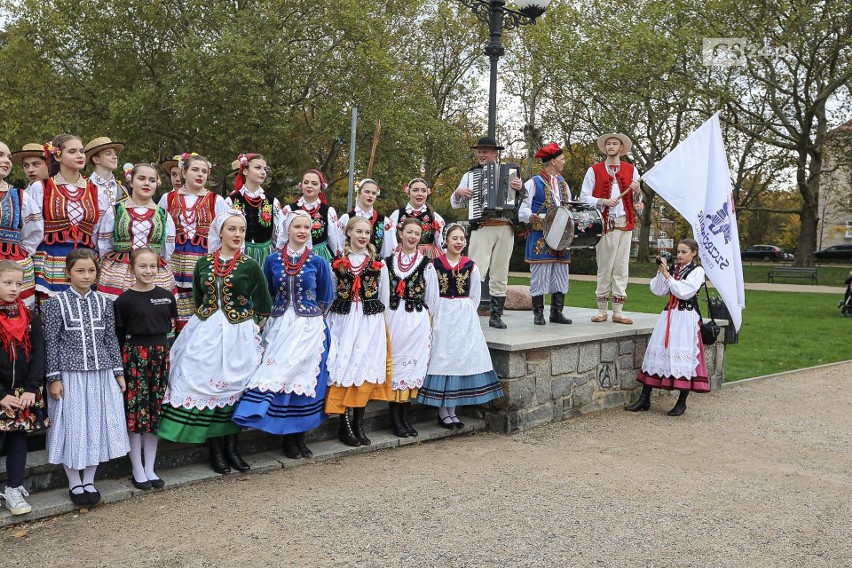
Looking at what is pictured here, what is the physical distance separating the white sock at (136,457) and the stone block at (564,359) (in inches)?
134

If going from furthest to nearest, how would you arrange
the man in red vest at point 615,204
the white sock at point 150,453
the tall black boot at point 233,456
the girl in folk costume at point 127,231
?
the man in red vest at point 615,204, the girl in folk costume at point 127,231, the tall black boot at point 233,456, the white sock at point 150,453

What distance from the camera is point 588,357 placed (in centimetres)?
671

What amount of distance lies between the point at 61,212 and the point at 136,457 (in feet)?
5.31

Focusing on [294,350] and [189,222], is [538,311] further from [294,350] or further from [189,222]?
[189,222]

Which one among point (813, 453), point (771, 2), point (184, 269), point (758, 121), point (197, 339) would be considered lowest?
point (813, 453)

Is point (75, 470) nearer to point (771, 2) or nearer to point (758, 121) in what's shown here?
point (771, 2)

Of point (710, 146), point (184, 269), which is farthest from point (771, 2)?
point (184, 269)

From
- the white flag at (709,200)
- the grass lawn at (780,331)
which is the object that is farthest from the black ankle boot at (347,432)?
the grass lawn at (780,331)

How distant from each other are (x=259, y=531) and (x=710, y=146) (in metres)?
5.23

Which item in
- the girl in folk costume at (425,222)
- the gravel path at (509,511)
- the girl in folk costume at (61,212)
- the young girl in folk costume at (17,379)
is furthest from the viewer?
the girl in folk costume at (425,222)

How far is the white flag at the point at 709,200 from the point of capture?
6.48 m

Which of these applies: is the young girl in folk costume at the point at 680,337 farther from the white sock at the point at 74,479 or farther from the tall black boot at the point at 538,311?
the white sock at the point at 74,479

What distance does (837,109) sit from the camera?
2417 cm

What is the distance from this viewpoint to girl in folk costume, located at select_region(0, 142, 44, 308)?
4355 mm
